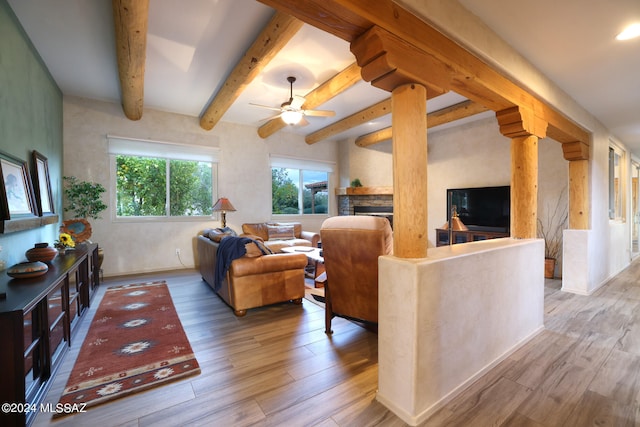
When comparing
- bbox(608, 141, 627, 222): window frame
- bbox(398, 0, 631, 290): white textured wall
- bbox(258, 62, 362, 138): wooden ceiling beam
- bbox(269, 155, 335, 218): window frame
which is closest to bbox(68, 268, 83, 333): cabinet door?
bbox(398, 0, 631, 290): white textured wall

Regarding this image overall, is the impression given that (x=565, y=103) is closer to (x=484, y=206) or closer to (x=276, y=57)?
(x=484, y=206)

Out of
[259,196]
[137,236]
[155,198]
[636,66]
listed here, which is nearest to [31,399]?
[137,236]

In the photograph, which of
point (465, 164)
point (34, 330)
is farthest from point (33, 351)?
point (465, 164)

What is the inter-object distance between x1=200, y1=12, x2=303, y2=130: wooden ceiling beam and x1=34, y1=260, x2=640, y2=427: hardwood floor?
107 inches

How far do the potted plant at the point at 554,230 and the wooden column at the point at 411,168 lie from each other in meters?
4.51

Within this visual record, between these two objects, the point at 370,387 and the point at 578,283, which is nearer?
the point at 370,387

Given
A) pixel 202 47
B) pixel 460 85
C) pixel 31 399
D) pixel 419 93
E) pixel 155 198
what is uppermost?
pixel 202 47

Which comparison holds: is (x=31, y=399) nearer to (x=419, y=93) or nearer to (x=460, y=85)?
(x=419, y=93)

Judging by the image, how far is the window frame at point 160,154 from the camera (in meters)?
4.68

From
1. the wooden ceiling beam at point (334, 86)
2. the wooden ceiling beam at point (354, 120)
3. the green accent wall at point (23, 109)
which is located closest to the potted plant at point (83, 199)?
the green accent wall at point (23, 109)

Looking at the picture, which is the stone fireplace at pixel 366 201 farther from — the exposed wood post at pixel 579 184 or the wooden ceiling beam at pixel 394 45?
the wooden ceiling beam at pixel 394 45

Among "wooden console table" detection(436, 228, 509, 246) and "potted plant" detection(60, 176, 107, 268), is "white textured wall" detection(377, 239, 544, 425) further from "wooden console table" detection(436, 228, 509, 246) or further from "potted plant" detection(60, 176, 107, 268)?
"potted plant" detection(60, 176, 107, 268)

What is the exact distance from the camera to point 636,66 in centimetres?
265

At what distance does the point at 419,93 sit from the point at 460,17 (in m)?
0.74
